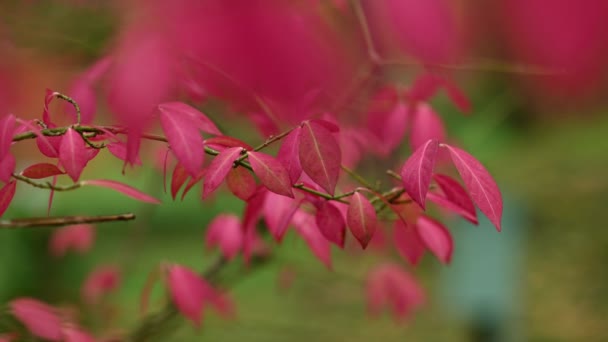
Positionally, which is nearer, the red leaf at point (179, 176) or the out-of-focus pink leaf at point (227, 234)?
the red leaf at point (179, 176)

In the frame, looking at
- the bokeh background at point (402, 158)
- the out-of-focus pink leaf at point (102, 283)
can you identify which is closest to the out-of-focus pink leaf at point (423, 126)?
the bokeh background at point (402, 158)

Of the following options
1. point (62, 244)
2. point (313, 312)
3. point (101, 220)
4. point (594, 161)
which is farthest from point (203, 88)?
point (594, 161)

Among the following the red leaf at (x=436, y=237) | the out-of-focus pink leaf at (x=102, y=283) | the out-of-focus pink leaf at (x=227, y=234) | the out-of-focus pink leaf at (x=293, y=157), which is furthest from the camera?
the out-of-focus pink leaf at (x=102, y=283)

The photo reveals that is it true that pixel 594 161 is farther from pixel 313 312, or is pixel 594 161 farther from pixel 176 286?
pixel 176 286

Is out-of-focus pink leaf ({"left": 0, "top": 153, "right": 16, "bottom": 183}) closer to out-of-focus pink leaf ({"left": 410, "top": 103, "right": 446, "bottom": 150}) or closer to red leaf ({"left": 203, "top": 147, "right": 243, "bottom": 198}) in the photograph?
red leaf ({"left": 203, "top": 147, "right": 243, "bottom": 198})

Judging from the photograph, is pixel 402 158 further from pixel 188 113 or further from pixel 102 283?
pixel 188 113

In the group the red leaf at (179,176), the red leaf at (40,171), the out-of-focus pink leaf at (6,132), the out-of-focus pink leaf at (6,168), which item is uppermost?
the red leaf at (179,176)

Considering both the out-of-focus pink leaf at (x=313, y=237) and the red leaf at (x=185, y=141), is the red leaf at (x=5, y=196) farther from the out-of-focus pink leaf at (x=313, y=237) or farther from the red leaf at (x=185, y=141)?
the out-of-focus pink leaf at (x=313, y=237)

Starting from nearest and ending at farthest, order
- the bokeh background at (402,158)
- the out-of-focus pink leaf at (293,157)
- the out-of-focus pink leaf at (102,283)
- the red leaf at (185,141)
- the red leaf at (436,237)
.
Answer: the bokeh background at (402,158) < the red leaf at (185,141) < the out-of-focus pink leaf at (293,157) < the red leaf at (436,237) < the out-of-focus pink leaf at (102,283)
